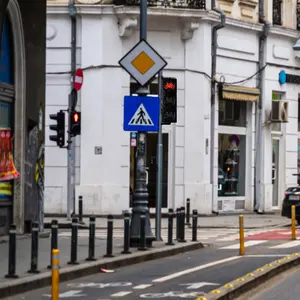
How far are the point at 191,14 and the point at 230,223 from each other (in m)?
6.64

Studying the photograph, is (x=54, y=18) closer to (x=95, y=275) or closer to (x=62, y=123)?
(x=62, y=123)

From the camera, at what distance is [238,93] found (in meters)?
32.9

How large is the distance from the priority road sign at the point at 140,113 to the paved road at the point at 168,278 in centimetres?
246

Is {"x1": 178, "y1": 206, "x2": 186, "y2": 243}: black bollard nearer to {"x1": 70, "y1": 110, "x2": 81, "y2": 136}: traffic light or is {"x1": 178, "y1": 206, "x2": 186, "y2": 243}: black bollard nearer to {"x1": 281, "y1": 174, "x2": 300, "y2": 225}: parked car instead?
{"x1": 70, "y1": 110, "x2": 81, "y2": 136}: traffic light

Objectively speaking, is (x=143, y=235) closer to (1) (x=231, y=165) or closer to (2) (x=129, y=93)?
(2) (x=129, y=93)

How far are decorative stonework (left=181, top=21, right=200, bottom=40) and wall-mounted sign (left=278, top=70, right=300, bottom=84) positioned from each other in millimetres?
5131

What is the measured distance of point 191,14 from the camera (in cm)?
3066

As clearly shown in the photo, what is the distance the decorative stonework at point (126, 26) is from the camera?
3022cm

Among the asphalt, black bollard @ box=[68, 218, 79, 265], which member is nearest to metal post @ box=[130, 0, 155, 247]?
black bollard @ box=[68, 218, 79, 265]

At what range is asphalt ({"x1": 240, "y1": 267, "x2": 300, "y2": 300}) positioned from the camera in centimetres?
1270

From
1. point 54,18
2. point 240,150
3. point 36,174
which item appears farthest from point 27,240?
point 240,150

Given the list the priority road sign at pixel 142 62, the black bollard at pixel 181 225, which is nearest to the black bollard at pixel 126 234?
the black bollard at pixel 181 225

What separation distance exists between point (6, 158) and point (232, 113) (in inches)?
604

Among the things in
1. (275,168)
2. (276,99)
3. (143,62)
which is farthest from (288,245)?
(276,99)
